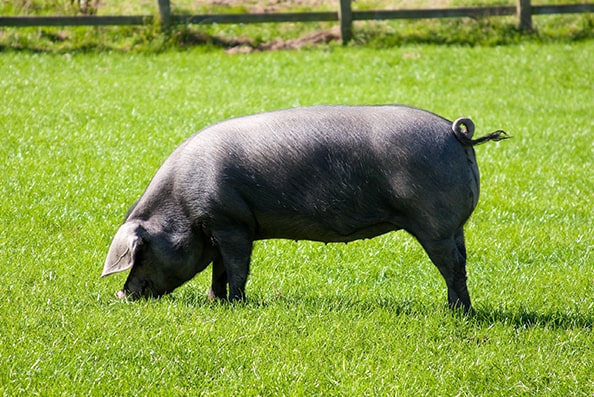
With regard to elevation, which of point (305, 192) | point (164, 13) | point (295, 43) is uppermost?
point (305, 192)

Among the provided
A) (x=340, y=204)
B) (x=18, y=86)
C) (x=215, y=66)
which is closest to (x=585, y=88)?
(x=215, y=66)

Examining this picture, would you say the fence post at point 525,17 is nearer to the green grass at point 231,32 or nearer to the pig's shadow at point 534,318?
the green grass at point 231,32

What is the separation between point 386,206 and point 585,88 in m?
11.6

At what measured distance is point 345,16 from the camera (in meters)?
18.2

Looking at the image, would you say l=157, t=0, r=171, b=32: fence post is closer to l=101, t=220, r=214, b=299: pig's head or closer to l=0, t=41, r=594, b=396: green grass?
l=0, t=41, r=594, b=396: green grass

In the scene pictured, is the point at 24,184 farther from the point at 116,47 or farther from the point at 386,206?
the point at 116,47

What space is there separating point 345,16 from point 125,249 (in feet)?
43.5

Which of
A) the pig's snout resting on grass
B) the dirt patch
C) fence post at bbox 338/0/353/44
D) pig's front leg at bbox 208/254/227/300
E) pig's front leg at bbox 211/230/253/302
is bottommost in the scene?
the dirt patch

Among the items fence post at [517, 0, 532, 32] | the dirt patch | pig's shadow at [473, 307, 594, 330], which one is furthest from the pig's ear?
fence post at [517, 0, 532, 32]

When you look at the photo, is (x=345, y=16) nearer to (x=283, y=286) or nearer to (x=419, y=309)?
(x=283, y=286)

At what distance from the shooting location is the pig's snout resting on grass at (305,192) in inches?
220

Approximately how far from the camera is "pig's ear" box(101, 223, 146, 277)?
564 cm

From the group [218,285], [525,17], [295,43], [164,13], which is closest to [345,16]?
[295,43]

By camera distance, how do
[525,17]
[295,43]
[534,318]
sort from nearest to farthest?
[534,318], [295,43], [525,17]
